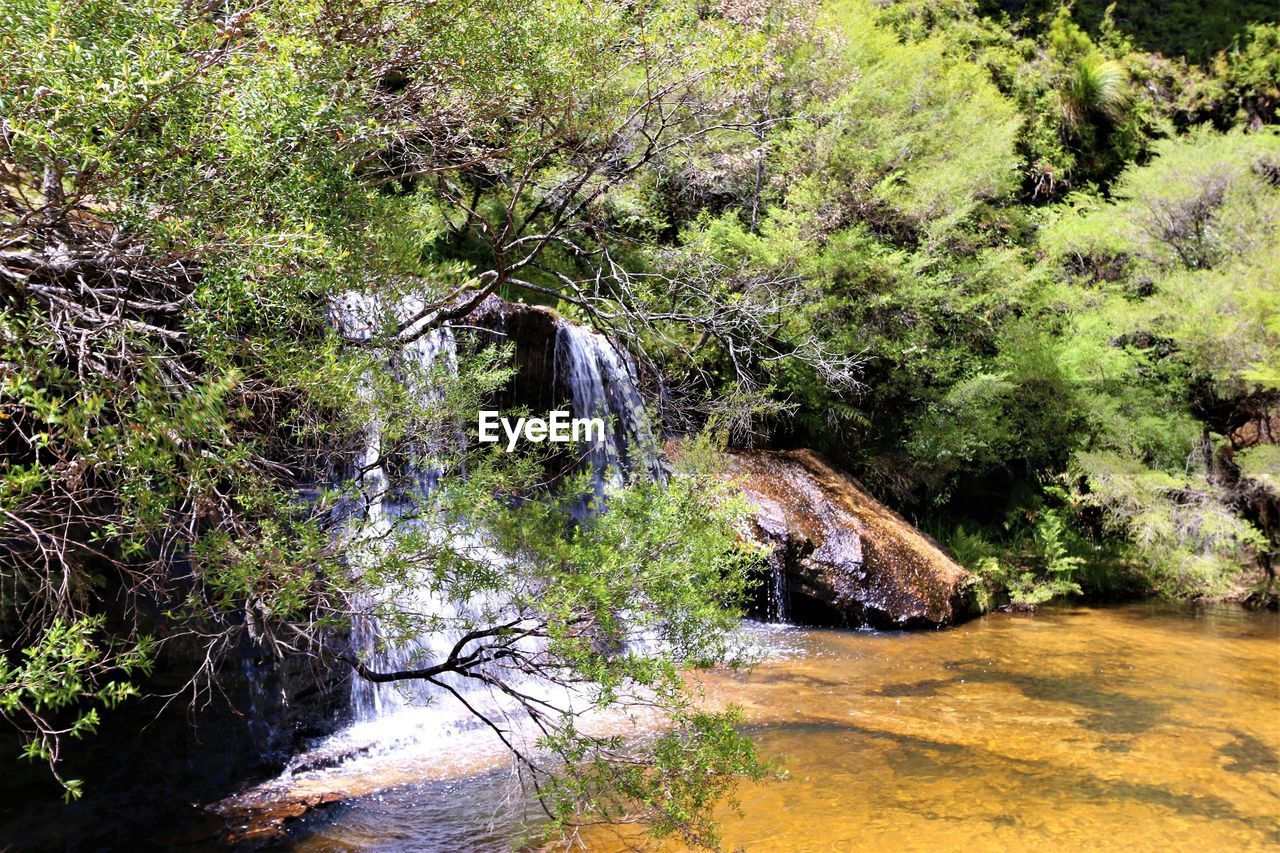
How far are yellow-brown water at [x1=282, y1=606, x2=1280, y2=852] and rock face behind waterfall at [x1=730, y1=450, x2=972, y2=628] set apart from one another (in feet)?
1.99

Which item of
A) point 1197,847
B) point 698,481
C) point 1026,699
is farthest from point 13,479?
point 1026,699

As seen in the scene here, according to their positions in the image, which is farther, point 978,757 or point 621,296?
point 621,296

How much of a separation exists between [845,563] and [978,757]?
4098mm

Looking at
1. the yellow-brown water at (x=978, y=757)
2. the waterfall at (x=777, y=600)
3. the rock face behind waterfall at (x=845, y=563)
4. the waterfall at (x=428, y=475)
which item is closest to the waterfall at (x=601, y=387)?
the waterfall at (x=428, y=475)

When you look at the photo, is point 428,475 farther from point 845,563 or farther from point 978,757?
point 845,563

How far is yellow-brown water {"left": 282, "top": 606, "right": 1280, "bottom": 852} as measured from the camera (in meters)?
4.37

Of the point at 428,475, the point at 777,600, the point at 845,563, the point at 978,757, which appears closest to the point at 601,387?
the point at 777,600

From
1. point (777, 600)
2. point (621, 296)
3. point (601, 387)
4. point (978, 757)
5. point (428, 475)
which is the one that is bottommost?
point (978, 757)

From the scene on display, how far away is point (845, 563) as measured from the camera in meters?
9.53

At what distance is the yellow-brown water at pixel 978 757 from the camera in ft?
14.3

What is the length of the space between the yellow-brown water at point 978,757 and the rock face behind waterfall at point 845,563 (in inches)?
23.9

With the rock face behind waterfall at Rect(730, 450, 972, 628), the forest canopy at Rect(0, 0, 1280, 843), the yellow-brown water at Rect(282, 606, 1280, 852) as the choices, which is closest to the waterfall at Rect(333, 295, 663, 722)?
the forest canopy at Rect(0, 0, 1280, 843)

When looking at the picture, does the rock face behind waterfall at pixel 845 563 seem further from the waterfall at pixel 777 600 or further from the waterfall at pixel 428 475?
the waterfall at pixel 428 475

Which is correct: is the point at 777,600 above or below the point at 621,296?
below
